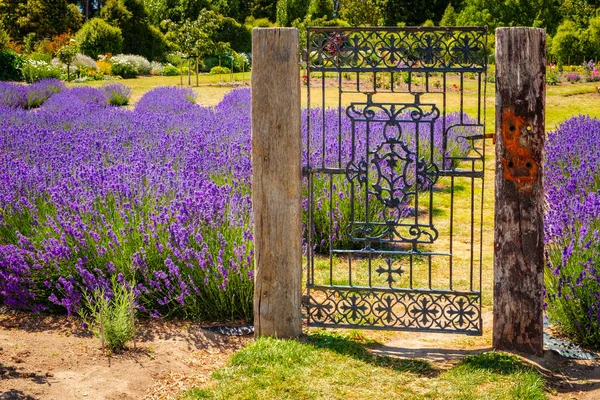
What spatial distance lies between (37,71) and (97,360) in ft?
60.9

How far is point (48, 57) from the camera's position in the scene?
81.7 ft

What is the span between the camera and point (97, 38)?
28219 mm

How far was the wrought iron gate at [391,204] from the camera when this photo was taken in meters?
4.30

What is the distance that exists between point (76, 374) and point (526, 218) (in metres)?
2.35

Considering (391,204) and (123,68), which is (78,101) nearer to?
(391,204)

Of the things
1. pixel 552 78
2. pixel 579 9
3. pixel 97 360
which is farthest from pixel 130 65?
pixel 97 360

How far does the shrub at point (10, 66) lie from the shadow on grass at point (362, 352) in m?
20.4

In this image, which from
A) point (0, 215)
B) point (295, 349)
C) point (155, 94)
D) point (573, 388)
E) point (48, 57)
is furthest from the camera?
point (48, 57)

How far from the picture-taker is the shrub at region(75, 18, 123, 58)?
2811 cm

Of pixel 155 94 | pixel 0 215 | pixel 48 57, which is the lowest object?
pixel 0 215

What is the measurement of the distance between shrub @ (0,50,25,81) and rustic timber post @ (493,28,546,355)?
2097cm

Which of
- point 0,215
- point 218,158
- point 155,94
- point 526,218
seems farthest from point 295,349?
point 155,94

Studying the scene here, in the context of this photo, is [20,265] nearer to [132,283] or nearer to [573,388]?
[132,283]

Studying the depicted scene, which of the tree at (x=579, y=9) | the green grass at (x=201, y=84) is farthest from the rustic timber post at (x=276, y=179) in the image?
the tree at (x=579, y=9)
